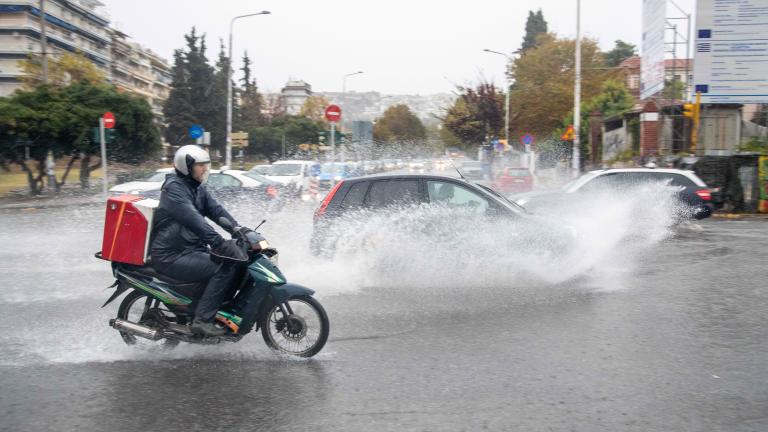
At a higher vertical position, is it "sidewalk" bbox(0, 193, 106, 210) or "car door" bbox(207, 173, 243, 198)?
"car door" bbox(207, 173, 243, 198)

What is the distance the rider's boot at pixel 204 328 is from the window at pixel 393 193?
162 inches

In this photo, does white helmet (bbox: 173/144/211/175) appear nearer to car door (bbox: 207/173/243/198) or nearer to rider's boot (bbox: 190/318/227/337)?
rider's boot (bbox: 190/318/227/337)

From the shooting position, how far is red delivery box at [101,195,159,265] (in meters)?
5.49

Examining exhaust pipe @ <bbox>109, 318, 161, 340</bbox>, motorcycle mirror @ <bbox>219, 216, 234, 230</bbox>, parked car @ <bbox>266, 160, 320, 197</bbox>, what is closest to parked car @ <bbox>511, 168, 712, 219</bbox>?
motorcycle mirror @ <bbox>219, 216, 234, 230</bbox>

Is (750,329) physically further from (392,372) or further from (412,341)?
(392,372)

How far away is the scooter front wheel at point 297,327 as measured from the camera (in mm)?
5570

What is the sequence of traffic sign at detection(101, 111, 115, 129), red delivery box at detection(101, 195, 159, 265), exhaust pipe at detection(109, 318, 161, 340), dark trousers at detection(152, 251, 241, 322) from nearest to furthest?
dark trousers at detection(152, 251, 241, 322), red delivery box at detection(101, 195, 159, 265), exhaust pipe at detection(109, 318, 161, 340), traffic sign at detection(101, 111, 115, 129)

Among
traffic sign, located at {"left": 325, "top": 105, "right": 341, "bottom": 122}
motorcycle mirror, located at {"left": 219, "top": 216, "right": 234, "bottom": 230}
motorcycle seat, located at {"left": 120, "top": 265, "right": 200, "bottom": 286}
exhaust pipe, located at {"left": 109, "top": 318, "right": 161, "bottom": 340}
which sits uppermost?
traffic sign, located at {"left": 325, "top": 105, "right": 341, "bottom": 122}

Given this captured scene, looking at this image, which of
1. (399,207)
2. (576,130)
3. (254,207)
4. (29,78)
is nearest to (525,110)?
(576,130)

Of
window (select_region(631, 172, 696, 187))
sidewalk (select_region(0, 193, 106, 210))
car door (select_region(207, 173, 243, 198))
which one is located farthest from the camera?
sidewalk (select_region(0, 193, 106, 210))

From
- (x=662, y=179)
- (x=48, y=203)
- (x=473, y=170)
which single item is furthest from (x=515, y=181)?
(x=48, y=203)

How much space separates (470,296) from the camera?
8.24 m

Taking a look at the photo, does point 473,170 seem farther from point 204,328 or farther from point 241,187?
point 204,328

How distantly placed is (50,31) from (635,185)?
79468 millimetres
